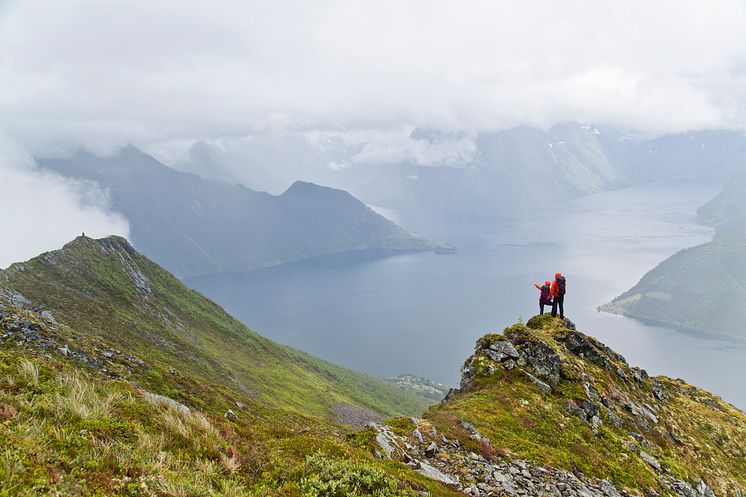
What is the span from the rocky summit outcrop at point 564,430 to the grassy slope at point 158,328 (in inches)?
867

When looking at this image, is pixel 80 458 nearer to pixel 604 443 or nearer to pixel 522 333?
pixel 604 443

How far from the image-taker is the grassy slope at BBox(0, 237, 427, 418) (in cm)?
4372

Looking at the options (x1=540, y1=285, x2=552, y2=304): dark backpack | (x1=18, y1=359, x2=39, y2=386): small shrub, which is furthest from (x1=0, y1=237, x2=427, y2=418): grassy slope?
(x1=540, y1=285, x2=552, y2=304): dark backpack

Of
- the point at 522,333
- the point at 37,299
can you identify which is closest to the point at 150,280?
the point at 37,299

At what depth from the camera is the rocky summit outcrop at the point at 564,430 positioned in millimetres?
18562

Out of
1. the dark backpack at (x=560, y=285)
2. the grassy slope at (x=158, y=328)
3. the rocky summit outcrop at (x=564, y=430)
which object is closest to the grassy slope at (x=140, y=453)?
the rocky summit outcrop at (x=564, y=430)

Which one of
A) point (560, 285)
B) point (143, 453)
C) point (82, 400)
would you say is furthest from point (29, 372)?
point (560, 285)

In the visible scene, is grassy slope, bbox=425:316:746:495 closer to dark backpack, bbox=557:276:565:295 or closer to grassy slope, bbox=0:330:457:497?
dark backpack, bbox=557:276:565:295

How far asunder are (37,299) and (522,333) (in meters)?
67.0

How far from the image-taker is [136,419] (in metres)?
11.9

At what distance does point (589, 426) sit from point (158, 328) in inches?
3015

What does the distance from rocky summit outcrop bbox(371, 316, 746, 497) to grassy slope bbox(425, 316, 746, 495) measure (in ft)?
0.26

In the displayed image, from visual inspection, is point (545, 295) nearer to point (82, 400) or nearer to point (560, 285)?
point (560, 285)

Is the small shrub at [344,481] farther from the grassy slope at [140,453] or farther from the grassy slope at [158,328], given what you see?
the grassy slope at [158,328]
